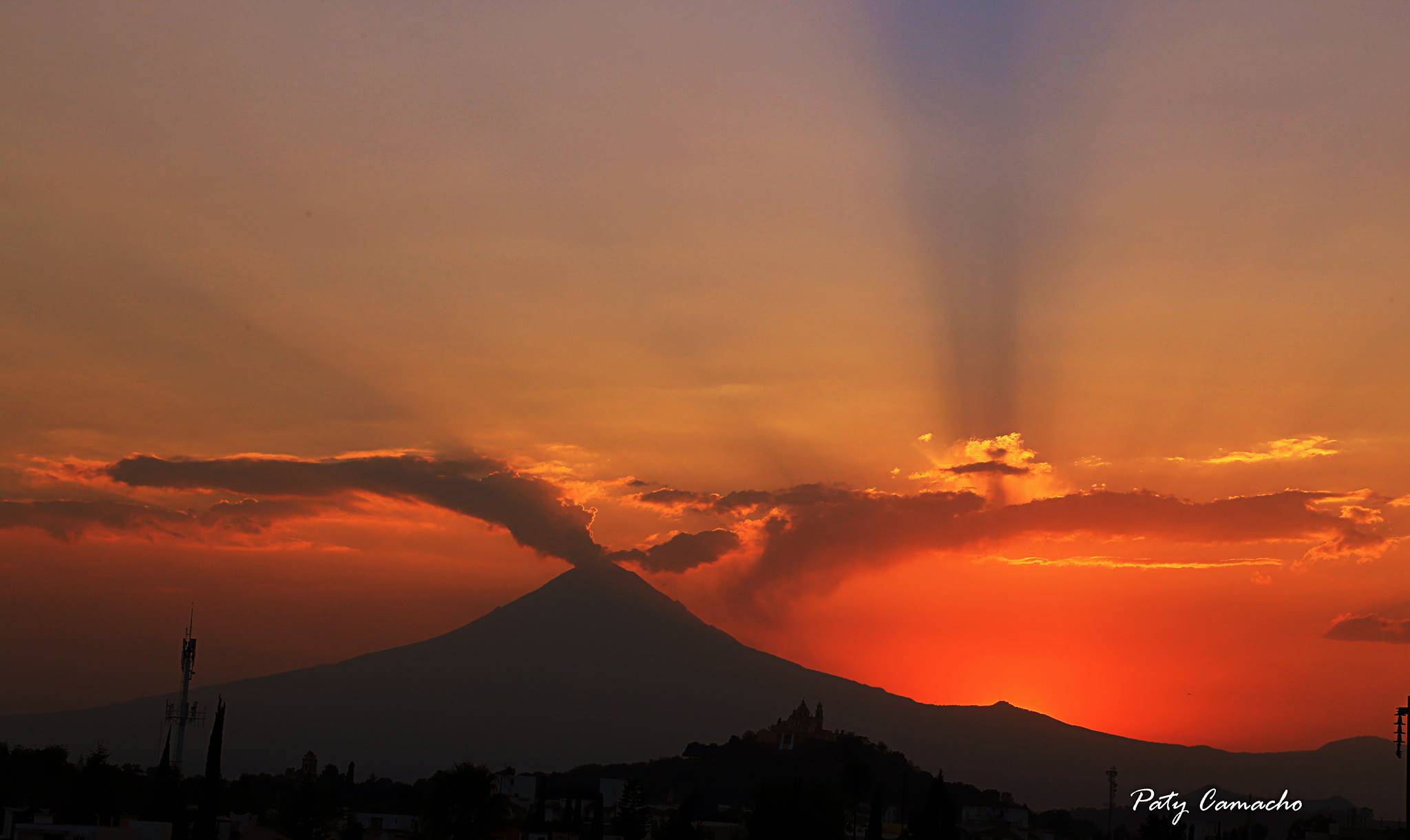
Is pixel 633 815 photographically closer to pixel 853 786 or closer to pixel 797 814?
pixel 797 814

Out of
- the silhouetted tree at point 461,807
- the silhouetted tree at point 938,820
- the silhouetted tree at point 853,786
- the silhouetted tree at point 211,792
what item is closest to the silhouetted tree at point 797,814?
the silhouetted tree at point 938,820

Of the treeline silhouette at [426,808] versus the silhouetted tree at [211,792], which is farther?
the treeline silhouette at [426,808]

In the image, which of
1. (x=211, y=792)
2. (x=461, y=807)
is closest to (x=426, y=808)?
(x=461, y=807)

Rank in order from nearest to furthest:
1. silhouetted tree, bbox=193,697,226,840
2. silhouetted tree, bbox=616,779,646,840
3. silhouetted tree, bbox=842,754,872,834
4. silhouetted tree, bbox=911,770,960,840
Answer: silhouetted tree, bbox=193,697,226,840 < silhouetted tree, bbox=911,770,960,840 < silhouetted tree, bbox=616,779,646,840 < silhouetted tree, bbox=842,754,872,834

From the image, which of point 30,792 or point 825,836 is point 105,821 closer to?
point 30,792

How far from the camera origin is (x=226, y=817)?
107000 mm

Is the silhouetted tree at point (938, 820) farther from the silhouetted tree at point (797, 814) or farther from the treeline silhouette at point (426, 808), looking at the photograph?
the silhouetted tree at point (797, 814)

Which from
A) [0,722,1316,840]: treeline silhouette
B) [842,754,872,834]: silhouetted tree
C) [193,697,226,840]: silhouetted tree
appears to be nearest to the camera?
[193,697,226,840]: silhouetted tree

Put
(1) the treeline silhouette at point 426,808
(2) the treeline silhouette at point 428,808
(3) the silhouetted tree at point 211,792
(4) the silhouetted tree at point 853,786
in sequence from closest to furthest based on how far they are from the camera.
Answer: (3) the silhouetted tree at point 211,792, (1) the treeline silhouette at point 426,808, (2) the treeline silhouette at point 428,808, (4) the silhouetted tree at point 853,786

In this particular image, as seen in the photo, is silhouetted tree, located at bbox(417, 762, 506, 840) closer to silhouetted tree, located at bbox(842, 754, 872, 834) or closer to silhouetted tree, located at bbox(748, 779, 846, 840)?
silhouetted tree, located at bbox(748, 779, 846, 840)

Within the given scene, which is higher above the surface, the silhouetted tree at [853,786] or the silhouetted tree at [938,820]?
the silhouetted tree at [853,786]

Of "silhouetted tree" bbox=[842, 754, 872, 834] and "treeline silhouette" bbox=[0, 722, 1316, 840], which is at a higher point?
"silhouetted tree" bbox=[842, 754, 872, 834]

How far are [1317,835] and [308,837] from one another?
79422 mm

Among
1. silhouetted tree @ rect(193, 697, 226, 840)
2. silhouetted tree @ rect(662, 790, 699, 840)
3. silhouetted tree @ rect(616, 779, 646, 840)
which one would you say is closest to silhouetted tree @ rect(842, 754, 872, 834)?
A: silhouetted tree @ rect(616, 779, 646, 840)
